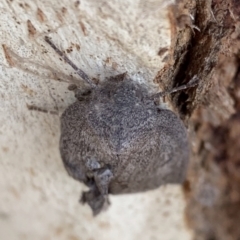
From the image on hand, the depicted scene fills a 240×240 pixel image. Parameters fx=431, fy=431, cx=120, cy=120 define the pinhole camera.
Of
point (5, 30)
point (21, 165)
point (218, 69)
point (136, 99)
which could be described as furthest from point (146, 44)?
point (21, 165)

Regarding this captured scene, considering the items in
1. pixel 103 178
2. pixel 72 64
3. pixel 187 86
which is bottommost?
pixel 103 178

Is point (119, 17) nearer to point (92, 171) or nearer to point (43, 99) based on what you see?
point (43, 99)

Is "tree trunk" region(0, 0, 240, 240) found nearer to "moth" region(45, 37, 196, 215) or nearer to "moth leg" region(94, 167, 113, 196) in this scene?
"moth" region(45, 37, 196, 215)

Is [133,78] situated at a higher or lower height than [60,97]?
higher

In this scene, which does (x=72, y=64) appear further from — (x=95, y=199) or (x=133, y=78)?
(x=95, y=199)

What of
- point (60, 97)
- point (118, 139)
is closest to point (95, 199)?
point (118, 139)

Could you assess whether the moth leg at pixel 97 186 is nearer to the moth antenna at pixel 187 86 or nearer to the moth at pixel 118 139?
the moth at pixel 118 139

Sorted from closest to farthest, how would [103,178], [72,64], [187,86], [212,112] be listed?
[72,64]
[187,86]
[103,178]
[212,112]

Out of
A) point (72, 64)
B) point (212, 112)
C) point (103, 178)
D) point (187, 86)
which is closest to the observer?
point (72, 64)

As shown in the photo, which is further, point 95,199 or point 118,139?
point 95,199

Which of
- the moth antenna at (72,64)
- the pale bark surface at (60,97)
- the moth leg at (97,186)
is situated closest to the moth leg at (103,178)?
the moth leg at (97,186)

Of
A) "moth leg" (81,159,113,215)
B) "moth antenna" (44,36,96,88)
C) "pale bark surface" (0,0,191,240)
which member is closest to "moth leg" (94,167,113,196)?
"moth leg" (81,159,113,215)
